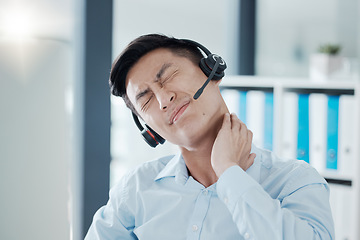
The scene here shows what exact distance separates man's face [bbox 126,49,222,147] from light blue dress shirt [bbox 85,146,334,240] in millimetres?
172

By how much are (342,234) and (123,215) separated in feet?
5.00

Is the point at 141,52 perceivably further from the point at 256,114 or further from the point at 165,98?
the point at 256,114

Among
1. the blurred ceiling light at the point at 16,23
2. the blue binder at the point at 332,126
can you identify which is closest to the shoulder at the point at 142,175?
the blurred ceiling light at the point at 16,23

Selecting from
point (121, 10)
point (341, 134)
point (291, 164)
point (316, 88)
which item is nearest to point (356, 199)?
point (341, 134)

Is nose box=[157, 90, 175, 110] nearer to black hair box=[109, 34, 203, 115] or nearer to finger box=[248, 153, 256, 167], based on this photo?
black hair box=[109, 34, 203, 115]

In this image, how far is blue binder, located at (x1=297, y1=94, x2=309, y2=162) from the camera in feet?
7.94

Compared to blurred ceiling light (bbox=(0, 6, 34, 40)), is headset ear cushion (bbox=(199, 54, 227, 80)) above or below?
below

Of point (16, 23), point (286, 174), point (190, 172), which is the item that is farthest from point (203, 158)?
point (16, 23)

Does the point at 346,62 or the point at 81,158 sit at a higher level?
the point at 346,62

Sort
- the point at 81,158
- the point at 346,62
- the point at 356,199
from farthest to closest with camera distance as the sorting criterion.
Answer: the point at 346,62
the point at 356,199
the point at 81,158

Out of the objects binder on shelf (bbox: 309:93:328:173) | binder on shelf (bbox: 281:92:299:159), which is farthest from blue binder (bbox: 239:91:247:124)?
binder on shelf (bbox: 309:93:328:173)

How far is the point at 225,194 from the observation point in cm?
113

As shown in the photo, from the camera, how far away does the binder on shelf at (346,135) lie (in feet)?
7.53

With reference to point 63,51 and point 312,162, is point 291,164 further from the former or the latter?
point 312,162
